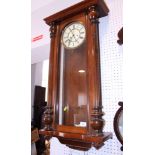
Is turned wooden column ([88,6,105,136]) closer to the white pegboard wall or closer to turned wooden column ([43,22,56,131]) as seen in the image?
the white pegboard wall

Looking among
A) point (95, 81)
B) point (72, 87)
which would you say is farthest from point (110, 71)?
point (72, 87)

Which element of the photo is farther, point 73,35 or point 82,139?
point 73,35

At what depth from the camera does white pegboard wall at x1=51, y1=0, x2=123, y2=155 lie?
115 cm

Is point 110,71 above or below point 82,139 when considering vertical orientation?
above

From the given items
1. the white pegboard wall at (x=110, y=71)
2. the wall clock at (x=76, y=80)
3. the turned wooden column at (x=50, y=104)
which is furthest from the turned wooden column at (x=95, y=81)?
the turned wooden column at (x=50, y=104)

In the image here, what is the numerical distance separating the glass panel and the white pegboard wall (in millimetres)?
179

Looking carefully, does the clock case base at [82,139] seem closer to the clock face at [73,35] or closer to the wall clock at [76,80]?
the wall clock at [76,80]

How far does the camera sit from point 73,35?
127cm

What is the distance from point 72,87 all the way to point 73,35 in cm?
41

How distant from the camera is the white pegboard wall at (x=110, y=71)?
1.15 meters

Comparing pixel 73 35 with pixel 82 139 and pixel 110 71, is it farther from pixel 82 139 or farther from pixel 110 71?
pixel 82 139
